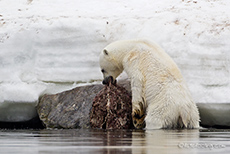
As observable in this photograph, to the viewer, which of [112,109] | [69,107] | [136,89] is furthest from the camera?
[69,107]

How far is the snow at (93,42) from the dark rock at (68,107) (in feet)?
1.27

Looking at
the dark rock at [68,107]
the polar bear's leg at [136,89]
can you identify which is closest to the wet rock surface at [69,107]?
the dark rock at [68,107]

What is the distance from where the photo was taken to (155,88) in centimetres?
962

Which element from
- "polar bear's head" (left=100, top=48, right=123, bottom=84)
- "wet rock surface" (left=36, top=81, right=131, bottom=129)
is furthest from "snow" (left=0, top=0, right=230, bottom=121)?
"polar bear's head" (left=100, top=48, right=123, bottom=84)

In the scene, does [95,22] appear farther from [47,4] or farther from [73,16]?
[47,4]

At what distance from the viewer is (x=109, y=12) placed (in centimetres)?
1406

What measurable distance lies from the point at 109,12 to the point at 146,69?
457 cm

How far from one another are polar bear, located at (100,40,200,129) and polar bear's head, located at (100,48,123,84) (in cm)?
8

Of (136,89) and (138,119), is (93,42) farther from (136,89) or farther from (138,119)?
(138,119)

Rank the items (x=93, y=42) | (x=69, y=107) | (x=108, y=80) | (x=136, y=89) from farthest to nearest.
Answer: (x=93, y=42)
(x=69, y=107)
(x=108, y=80)
(x=136, y=89)

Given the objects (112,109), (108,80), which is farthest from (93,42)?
(112,109)

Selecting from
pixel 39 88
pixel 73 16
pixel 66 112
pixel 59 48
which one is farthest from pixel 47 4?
pixel 66 112

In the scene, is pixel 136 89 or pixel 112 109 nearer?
pixel 136 89

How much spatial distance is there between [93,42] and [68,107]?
2052 millimetres
